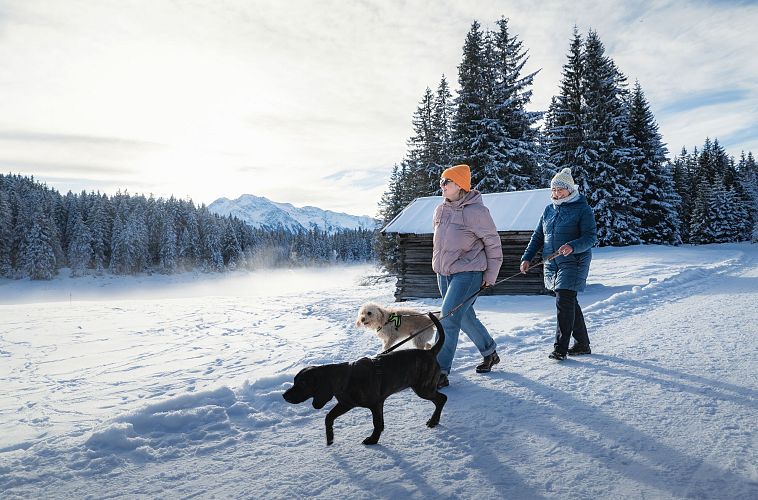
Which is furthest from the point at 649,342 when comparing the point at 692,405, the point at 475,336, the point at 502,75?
the point at 502,75

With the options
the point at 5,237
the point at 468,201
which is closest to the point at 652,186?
the point at 468,201

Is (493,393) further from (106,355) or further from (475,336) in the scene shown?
(106,355)

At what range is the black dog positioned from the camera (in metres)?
2.94

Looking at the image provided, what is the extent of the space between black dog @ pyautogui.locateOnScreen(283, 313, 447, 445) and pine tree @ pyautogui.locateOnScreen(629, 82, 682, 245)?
31743mm

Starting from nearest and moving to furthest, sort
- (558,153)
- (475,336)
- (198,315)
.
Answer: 1. (475,336)
2. (198,315)
3. (558,153)

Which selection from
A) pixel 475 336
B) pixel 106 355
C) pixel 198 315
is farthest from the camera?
pixel 198 315

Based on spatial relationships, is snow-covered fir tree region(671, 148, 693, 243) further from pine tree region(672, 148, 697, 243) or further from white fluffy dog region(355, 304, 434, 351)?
white fluffy dog region(355, 304, 434, 351)

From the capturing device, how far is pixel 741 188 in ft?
167

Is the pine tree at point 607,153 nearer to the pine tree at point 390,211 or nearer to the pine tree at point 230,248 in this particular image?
the pine tree at point 390,211

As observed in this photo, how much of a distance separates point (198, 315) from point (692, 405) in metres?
13.5

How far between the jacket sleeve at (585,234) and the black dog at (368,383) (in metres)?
2.72

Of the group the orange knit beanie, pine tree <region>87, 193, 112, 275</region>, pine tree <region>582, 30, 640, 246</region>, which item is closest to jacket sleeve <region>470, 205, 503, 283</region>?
the orange knit beanie

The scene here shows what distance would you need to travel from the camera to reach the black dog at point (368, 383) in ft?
9.64

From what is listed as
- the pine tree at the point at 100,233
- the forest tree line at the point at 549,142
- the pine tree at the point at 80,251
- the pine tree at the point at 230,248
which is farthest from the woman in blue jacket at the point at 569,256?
the pine tree at the point at 230,248
